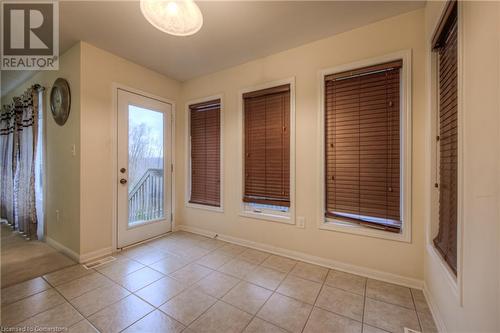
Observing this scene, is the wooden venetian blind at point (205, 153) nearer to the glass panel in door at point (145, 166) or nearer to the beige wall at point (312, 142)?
the beige wall at point (312, 142)

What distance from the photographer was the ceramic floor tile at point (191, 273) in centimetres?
196

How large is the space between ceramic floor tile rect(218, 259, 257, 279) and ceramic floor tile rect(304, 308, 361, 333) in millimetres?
771

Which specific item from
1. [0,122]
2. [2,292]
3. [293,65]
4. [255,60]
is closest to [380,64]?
[293,65]

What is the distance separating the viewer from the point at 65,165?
2.44 meters

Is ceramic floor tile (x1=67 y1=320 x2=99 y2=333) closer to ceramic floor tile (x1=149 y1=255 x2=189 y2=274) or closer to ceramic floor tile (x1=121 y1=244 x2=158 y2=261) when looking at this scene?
ceramic floor tile (x1=149 y1=255 x2=189 y2=274)

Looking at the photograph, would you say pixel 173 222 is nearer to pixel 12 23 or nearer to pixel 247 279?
pixel 247 279

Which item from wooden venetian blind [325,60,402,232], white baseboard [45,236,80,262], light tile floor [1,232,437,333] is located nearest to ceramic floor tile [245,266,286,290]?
light tile floor [1,232,437,333]

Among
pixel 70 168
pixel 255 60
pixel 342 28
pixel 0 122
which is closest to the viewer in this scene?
pixel 342 28

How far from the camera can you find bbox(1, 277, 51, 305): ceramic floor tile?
1633 mm

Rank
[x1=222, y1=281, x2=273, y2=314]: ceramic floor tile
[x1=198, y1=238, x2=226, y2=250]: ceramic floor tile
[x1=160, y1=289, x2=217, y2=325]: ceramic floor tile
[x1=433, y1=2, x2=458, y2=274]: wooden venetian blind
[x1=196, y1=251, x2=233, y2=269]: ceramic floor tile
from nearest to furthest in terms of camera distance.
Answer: [x1=433, y1=2, x2=458, y2=274]: wooden venetian blind
[x1=160, y1=289, x2=217, y2=325]: ceramic floor tile
[x1=222, y1=281, x2=273, y2=314]: ceramic floor tile
[x1=196, y1=251, x2=233, y2=269]: ceramic floor tile
[x1=198, y1=238, x2=226, y2=250]: ceramic floor tile

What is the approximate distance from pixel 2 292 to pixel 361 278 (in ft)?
10.4

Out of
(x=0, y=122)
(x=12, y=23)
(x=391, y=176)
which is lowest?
(x=391, y=176)

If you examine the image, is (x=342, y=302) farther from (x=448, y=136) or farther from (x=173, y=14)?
(x=173, y=14)

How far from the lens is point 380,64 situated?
75.7 inches
